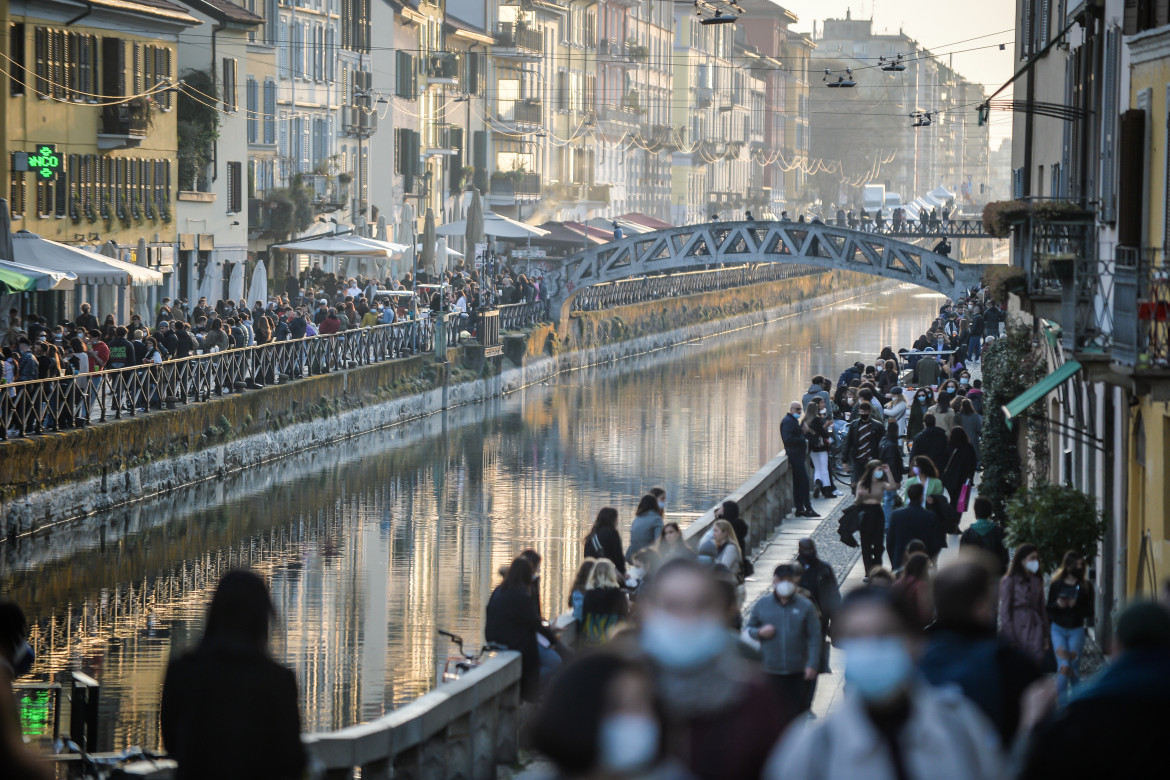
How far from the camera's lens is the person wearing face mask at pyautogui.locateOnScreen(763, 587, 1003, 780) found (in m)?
4.37

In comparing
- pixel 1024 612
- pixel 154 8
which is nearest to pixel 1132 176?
pixel 1024 612

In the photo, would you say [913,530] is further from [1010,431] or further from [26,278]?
[26,278]

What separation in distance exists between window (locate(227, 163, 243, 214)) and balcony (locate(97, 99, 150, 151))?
6.35 m

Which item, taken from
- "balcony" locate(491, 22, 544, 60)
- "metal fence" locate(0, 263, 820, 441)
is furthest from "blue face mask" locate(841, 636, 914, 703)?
"balcony" locate(491, 22, 544, 60)

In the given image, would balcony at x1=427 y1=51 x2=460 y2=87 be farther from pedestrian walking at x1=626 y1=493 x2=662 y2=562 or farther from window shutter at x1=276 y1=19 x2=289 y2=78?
pedestrian walking at x1=626 y1=493 x2=662 y2=562

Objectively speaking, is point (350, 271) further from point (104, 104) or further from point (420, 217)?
point (104, 104)

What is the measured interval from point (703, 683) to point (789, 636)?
5.22m

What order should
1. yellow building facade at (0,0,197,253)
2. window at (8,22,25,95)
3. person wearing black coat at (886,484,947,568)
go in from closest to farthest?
1. person wearing black coat at (886,484,947,568)
2. window at (8,22,25,95)
3. yellow building facade at (0,0,197,253)

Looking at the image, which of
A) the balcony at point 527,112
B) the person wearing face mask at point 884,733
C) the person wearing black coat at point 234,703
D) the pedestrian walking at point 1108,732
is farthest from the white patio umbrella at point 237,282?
the person wearing face mask at point 884,733

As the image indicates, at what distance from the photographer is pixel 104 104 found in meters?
34.8

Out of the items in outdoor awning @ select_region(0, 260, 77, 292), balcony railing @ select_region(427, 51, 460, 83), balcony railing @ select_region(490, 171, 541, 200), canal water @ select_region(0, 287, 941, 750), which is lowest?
canal water @ select_region(0, 287, 941, 750)

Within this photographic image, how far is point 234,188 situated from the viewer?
1656 inches

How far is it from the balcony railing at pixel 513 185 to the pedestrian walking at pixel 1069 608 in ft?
181

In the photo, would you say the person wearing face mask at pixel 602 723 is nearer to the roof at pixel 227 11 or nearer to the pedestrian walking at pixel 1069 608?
the pedestrian walking at pixel 1069 608
